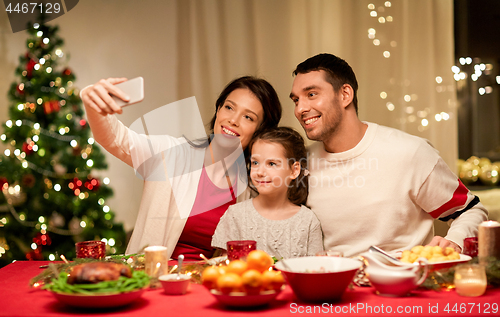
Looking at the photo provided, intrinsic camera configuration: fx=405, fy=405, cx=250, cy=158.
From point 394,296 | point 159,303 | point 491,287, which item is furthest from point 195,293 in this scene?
point 491,287

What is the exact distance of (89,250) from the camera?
1522 mm

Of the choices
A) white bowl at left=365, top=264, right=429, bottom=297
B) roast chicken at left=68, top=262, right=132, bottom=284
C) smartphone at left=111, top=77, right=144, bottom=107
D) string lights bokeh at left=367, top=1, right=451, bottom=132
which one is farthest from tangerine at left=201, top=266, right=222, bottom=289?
string lights bokeh at left=367, top=1, right=451, bottom=132

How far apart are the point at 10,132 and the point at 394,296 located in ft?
11.6

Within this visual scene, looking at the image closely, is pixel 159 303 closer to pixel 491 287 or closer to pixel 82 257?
pixel 82 257

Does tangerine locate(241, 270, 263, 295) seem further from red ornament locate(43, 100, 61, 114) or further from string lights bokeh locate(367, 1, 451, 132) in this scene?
red ornament locate(43, 100, 61, 114)

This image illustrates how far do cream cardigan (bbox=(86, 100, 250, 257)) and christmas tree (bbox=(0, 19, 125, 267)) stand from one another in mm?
1559

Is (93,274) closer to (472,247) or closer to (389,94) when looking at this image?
(472,247)

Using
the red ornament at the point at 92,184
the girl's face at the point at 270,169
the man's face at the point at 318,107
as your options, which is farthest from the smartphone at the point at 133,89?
the red ornament at the point at 92,184

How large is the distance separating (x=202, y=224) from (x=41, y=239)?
6.94 ft

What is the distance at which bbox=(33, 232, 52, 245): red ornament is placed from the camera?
11.6 ft

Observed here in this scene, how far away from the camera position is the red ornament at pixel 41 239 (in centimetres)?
354

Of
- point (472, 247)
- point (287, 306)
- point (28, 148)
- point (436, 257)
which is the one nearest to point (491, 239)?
point (472, 247)

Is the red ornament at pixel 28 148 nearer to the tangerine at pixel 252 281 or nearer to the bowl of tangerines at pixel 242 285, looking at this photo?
the bowl of tangerines at pixel 242 285

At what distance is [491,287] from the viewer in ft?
4.09
